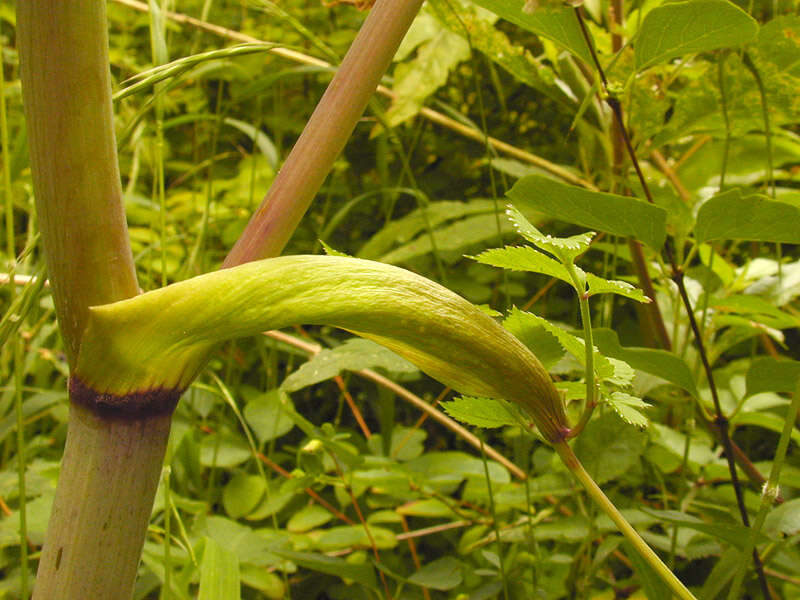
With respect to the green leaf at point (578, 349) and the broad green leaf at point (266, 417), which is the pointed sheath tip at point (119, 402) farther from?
the broad green leaf at point (266, 417)

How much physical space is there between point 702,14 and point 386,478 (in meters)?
0.47

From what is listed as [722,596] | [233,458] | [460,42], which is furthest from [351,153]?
[722,596]

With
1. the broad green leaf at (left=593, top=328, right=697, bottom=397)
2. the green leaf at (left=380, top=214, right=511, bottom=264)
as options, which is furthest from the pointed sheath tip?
the green leaf at (left=380, top=214, right=511, bottom=264)

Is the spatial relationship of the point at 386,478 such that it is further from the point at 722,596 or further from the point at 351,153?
the point at 351,153

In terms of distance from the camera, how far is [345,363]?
622 mm

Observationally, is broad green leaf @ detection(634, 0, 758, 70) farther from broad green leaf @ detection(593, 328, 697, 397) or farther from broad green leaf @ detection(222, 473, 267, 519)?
broad green leaf @ detection(222, 473, 267, 519)

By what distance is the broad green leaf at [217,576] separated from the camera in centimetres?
47

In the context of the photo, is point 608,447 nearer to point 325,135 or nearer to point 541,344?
point 541,344

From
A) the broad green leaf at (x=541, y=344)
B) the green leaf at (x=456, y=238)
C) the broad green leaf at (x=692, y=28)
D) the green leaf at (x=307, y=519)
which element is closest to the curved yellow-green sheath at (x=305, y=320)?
the broad green leaf at (x=541, y=344)

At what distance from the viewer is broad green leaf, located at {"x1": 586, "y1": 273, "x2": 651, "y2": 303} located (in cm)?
35

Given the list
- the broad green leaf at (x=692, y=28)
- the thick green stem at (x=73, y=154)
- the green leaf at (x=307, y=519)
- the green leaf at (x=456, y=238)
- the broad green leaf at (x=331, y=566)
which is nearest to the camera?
the thick green stem at (x=73, y=154)

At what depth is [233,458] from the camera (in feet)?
2.64

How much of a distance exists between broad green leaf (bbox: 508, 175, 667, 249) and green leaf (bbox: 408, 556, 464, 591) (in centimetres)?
35


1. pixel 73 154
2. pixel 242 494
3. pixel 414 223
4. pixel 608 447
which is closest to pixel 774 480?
pixel 608 447
